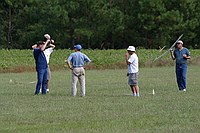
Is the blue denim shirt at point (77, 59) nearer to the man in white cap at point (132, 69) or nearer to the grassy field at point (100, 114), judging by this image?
the grassy field at point (100, 114)

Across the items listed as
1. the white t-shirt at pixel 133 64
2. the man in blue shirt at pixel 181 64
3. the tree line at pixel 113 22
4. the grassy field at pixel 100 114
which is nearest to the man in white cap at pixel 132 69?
the white t-shirt at pixel 133 64

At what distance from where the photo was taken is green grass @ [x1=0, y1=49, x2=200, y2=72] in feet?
152

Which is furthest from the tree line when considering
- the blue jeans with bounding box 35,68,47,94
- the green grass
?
the blue jeans with bounding box 35,68,47,94

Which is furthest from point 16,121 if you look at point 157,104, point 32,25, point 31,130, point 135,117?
point 32,25

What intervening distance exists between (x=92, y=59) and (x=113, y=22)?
15114mm

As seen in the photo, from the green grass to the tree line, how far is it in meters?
9.71

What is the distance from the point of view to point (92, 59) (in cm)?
5112

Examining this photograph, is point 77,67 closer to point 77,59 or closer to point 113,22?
point 77,59

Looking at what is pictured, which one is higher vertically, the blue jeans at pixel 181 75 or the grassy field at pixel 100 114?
the blue jeans at pixel 181 75

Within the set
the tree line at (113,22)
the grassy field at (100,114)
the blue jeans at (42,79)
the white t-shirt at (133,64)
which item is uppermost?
the tree line at (113,22)

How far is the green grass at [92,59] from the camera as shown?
152 feet

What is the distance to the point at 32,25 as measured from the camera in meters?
69.4

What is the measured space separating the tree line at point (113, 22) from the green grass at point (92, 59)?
9.71m

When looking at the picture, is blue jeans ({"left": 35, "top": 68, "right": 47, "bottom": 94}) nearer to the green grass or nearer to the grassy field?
the grassy field
